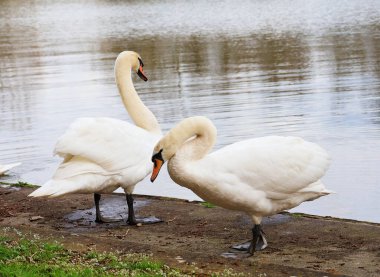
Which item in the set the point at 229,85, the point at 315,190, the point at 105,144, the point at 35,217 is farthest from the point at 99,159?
the point at 229,85

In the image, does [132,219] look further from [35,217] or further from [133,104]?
[133,104]

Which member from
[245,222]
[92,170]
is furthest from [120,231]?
[245,222]

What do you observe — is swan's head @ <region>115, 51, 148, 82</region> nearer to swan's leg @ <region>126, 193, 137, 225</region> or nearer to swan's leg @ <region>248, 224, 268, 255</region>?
swan's leg @ <region>126, 193, 137, 225</region>

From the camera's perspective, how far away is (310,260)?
6520 mm

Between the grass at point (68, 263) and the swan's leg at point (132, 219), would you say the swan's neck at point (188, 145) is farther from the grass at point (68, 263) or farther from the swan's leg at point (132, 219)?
the swan's leg at point (132, 219)

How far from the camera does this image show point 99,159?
25.4 ft


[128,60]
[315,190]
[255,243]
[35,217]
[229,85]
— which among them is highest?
[128,60]

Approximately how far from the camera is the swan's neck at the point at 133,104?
8.74 m

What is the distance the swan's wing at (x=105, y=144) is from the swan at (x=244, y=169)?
111 cm

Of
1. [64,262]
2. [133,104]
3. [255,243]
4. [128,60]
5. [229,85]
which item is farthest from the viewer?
[229,85]

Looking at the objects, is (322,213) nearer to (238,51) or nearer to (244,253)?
(244,253)

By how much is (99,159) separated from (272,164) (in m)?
1.73

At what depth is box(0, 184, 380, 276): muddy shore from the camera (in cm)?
626

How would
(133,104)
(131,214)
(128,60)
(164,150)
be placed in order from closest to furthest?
(164,150), (131,214), (133,104), (128,60)
